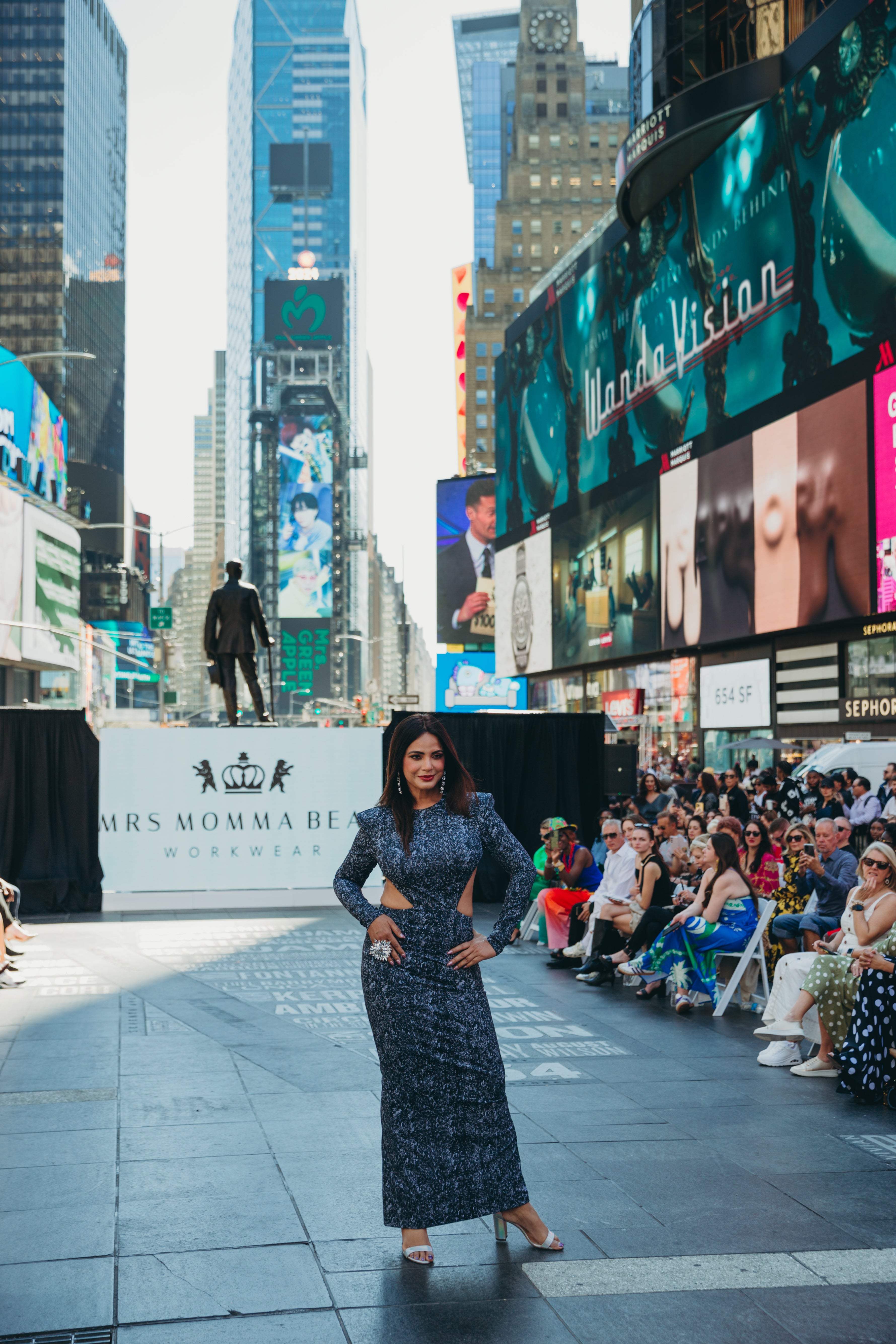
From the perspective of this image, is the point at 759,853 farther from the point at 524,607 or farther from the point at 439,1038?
the point at 524,607

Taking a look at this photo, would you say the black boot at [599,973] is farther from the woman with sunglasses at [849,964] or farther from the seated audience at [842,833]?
the woman with sunglasses at [849,964]

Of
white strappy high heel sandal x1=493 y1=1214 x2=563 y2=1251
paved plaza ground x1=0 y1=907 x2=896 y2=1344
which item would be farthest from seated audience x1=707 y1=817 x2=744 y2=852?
white strappy high heel sandal x1=493 y1=1214 x2=563 y2=1251

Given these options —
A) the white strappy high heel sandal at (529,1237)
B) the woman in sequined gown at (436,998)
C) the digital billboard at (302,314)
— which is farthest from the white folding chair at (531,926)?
the digital billboard at (302,314)

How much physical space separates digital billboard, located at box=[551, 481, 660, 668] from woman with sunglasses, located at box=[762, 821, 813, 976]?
28.4 metres

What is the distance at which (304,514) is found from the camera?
145 m

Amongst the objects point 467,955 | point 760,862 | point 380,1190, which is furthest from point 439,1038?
point 760,862

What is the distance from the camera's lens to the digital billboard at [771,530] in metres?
26.4

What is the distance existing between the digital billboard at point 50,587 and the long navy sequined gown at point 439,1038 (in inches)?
2322

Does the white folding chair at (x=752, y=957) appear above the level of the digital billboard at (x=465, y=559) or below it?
below

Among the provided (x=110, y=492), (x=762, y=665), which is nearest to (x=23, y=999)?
(x=762, y=665)

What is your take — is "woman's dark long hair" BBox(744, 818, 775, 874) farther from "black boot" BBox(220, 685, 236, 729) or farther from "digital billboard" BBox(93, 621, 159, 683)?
"digital billboard" BBox(93, 621, 159, 683)

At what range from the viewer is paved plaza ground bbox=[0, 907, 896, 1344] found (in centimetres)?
421

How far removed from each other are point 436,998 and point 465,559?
70942 mm

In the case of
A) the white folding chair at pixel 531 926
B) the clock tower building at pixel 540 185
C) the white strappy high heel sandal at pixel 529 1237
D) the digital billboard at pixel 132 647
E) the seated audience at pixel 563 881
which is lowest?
the white folding chair at pixel 531 926
